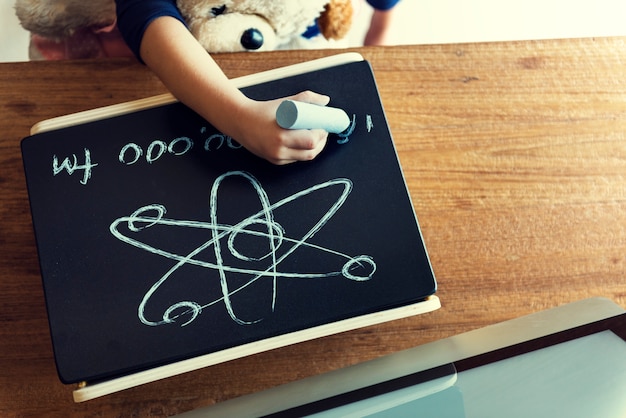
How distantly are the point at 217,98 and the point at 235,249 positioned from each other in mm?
147

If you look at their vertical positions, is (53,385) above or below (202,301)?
below

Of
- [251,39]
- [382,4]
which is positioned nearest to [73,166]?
[251,39]

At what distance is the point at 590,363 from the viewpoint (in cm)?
44

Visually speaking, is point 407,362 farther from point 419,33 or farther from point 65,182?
point 419,33

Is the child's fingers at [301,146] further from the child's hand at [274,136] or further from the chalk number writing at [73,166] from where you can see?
the chalk number writing at [73,166]

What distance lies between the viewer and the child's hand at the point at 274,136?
55 cm

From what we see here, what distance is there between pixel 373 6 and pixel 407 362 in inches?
35.8

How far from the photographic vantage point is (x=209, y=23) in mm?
684

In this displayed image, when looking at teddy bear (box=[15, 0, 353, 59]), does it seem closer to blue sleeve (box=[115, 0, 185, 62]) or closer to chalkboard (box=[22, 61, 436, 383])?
blue sleeve (box=[115, 0, 185, 62])

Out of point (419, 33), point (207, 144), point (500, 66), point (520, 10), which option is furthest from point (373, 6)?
point (207, 144)

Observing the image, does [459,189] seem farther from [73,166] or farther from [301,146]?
[73,166]

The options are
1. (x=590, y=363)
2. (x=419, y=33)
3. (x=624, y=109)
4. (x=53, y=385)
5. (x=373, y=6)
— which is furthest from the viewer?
(x=419, y=33)

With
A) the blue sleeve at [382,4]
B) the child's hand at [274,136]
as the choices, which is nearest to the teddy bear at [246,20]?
the child's hand at [274,136]

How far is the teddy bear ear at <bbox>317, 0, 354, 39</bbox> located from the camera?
807 millimetres
